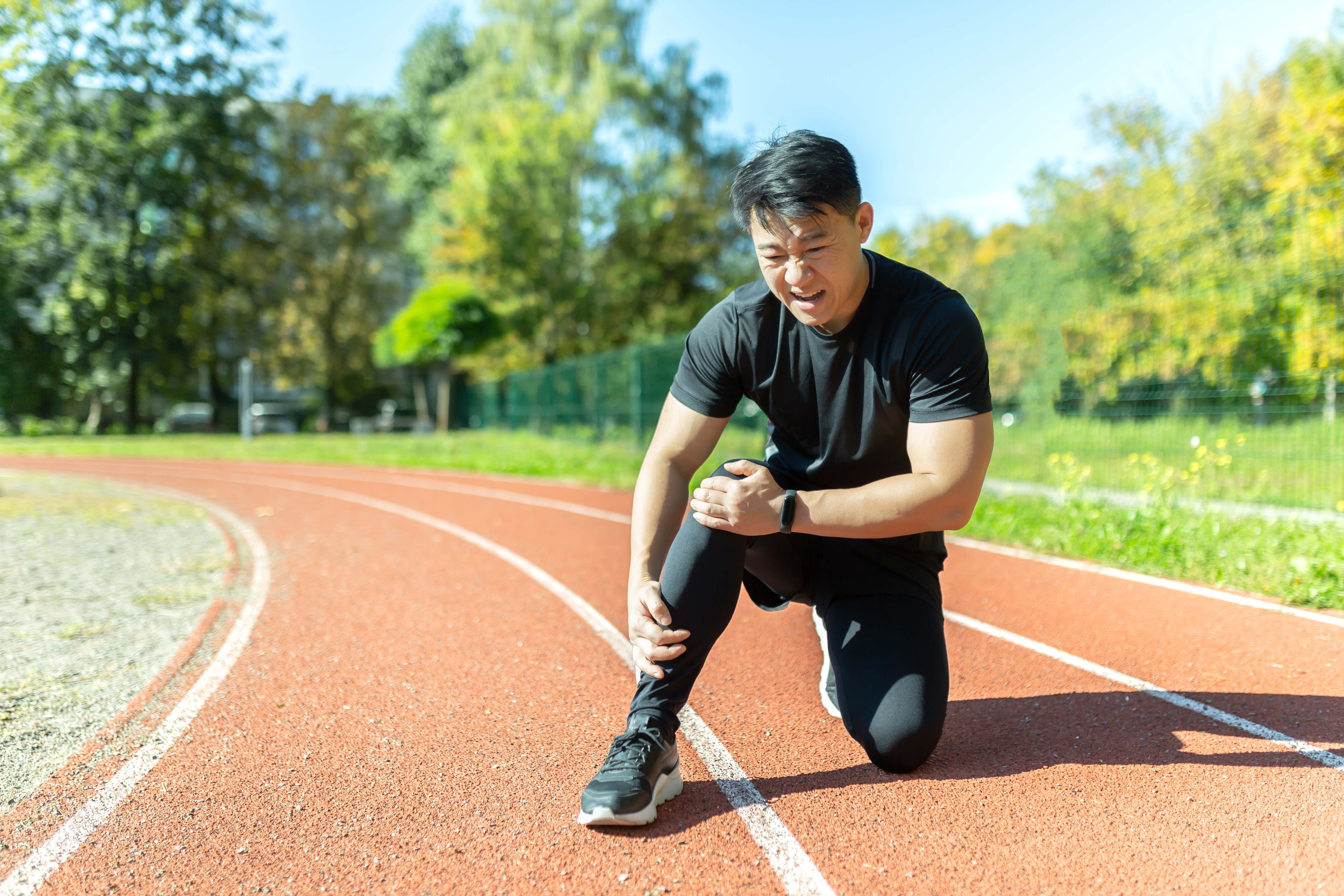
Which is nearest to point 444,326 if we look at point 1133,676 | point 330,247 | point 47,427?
point 330,247

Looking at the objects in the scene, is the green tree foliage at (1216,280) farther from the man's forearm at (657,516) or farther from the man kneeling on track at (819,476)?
the man's forearm at (657,516)

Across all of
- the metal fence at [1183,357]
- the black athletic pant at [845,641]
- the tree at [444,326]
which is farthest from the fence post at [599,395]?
the black athletic pant at [845,641]

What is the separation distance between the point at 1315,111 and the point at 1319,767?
1127 centimetres

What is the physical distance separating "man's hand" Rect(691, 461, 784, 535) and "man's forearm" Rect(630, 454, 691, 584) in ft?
0.75

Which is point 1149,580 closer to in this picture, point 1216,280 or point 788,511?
point 1216,280

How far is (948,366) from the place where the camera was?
256 cm

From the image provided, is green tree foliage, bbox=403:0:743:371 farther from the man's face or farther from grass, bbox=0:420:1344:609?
Answer: the man's face

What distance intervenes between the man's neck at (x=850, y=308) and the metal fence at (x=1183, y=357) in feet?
15.5

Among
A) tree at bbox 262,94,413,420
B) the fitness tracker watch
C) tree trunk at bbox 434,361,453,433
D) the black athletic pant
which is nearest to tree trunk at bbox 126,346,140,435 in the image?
tree at bbox 262,94,413,420

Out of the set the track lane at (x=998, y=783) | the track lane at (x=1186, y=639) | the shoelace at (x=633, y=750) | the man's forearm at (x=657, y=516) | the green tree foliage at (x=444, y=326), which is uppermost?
the green tree foliage at (x=444, y=326)

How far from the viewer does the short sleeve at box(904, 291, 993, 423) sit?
2547 millimetres

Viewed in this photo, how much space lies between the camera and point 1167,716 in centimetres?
322

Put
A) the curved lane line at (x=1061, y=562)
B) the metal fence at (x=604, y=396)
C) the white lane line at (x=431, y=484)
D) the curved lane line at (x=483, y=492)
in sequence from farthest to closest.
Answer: the metal fence at (x=604, y=396)
the white lane line at (x=431, y=484)
the curved lane line at (x=483, y=492)
the curved lane line at (x=1061, y=562)

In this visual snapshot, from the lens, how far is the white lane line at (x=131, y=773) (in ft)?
7.59
